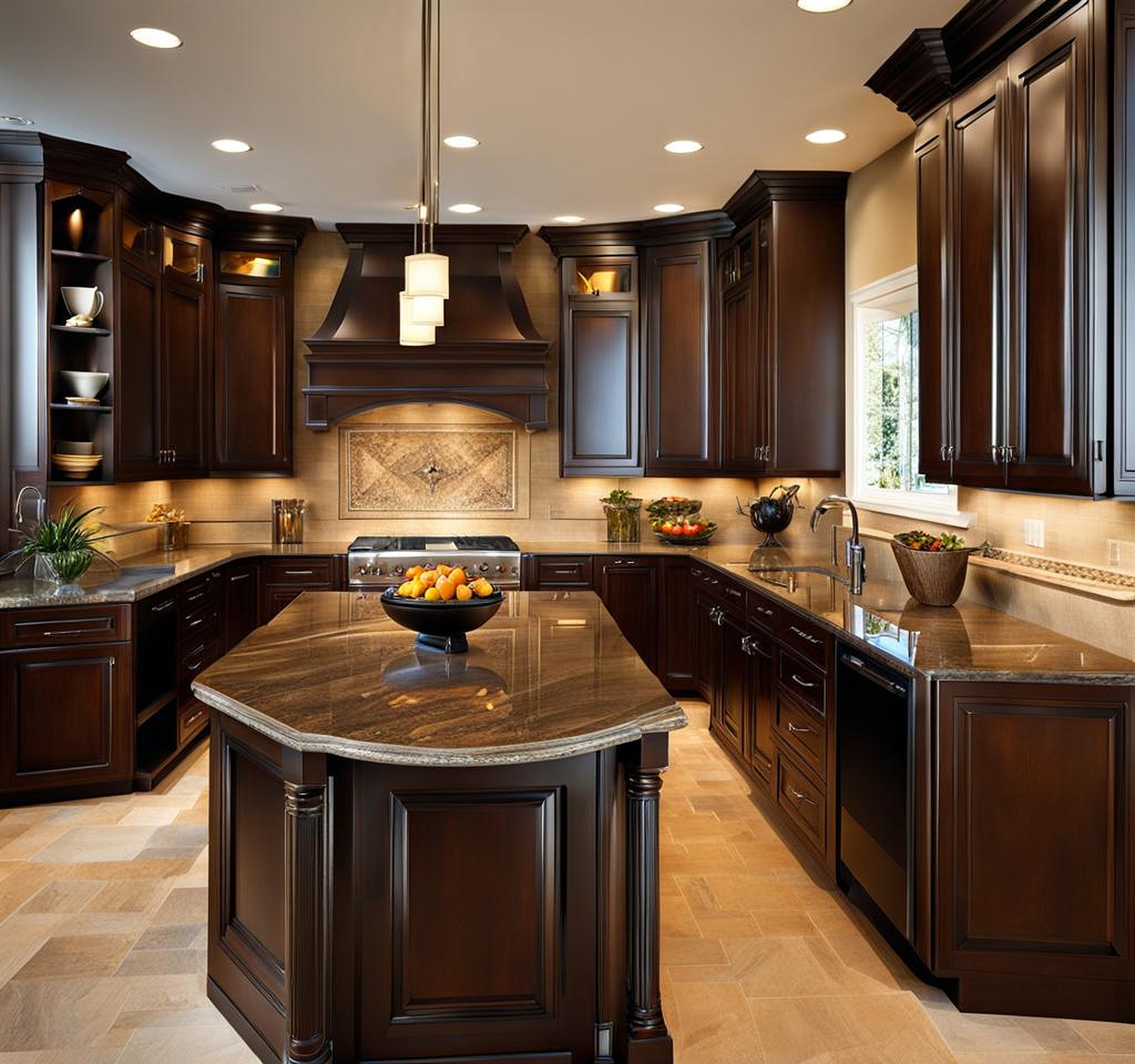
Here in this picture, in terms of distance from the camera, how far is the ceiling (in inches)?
134

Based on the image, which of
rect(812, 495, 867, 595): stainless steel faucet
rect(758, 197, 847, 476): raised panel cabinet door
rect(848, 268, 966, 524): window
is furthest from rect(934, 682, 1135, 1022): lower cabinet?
rect(758, 197, 847, 476): raised panel cabinet door

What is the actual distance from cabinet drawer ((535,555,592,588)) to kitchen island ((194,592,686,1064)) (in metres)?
3.79

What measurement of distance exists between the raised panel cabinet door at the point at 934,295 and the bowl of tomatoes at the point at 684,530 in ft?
8.89

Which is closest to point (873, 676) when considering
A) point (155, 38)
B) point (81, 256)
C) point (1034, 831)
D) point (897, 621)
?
point (897, 621)

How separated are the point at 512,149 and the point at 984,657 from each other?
3.25 m

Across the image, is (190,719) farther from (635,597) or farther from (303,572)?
(635,597)

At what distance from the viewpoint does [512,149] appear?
4855 mm

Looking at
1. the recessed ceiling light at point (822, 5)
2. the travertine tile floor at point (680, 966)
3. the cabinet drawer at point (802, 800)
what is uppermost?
the recessed ceiling light at point (822, 5)

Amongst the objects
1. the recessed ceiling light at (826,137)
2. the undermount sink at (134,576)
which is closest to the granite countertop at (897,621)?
the undermount sink at (134,576)

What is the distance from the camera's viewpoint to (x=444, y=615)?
2988 mm

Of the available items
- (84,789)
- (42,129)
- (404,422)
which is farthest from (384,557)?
(42,129)

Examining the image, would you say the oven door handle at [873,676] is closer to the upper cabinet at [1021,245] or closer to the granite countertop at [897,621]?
the granite countertop at [897,621]

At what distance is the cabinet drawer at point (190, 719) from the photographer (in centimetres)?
514

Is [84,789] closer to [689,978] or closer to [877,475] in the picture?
[689,978]
